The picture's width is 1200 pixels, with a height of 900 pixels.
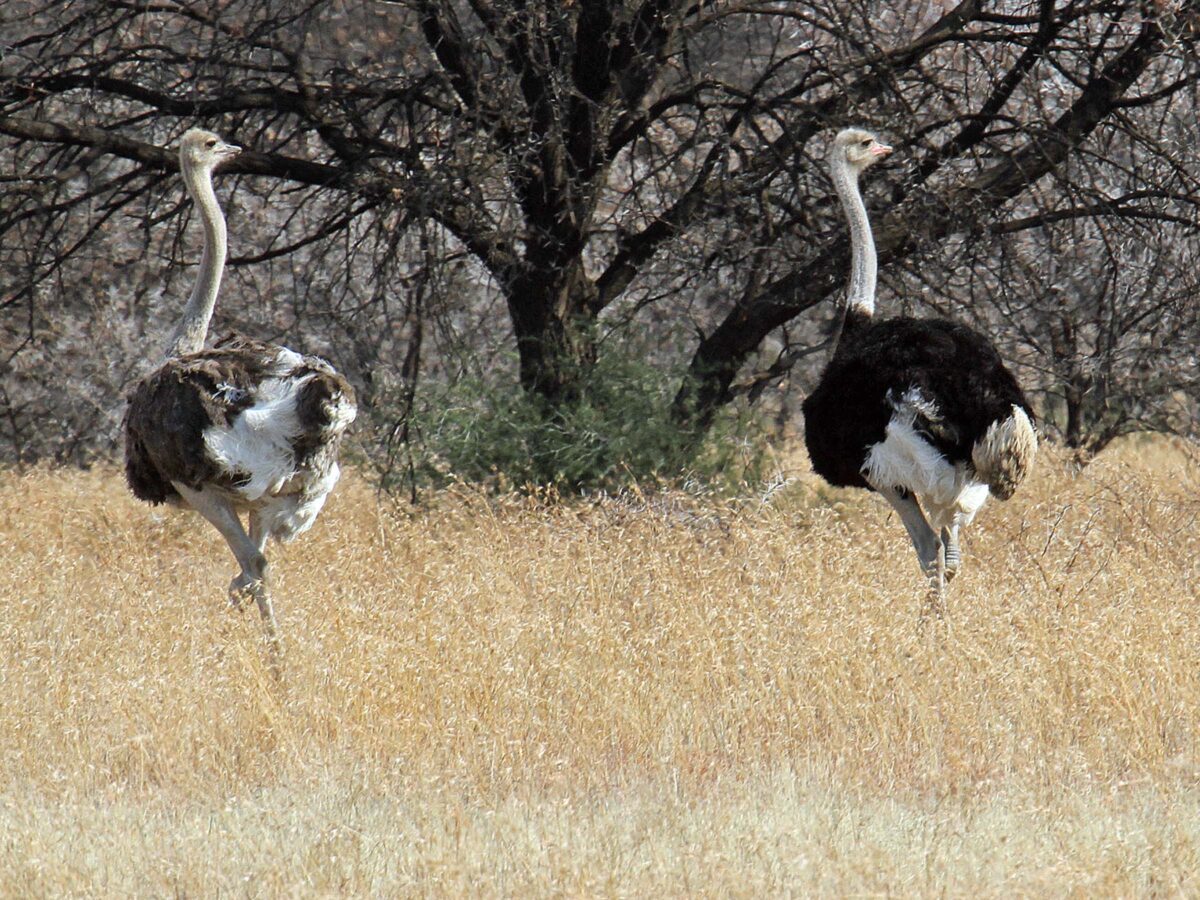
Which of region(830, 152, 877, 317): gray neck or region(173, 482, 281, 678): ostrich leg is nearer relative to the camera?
region(173, 482, 281, 678): ostrich leg

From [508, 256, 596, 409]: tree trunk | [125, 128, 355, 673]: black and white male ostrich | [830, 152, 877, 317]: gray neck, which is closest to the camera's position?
[125, 128, 355, 673]: black and white male ostrich

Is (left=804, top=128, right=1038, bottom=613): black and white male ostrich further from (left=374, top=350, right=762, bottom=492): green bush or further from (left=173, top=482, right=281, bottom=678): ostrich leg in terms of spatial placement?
(left=374, top=350, right=762, bottom=492): green bush

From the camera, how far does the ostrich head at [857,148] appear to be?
6898mm

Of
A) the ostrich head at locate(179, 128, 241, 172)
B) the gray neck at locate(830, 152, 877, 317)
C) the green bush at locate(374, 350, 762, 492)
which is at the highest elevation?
the gray neck at locate(830, 152, 877, 317)

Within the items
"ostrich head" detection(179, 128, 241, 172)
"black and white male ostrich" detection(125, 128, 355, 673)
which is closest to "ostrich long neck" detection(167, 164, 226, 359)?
"ostrich head" detection(179, 128, 241, 172)

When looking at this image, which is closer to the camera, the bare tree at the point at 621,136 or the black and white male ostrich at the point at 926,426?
the black and white male ostrich at the point at 926,426

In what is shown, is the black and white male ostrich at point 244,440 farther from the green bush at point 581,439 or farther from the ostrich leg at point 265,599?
the green bush at point 581,439

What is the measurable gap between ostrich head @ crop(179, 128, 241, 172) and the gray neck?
2390 millimetres

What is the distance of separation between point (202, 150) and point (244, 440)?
175 cm

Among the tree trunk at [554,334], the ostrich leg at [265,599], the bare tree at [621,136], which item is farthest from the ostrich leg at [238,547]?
the tree trunk at [554,334]

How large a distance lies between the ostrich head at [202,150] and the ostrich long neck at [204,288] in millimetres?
132

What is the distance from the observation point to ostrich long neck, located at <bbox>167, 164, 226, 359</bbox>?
607cm

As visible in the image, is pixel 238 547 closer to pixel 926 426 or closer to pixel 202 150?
pixel 202 150

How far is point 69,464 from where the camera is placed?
11641 mm
